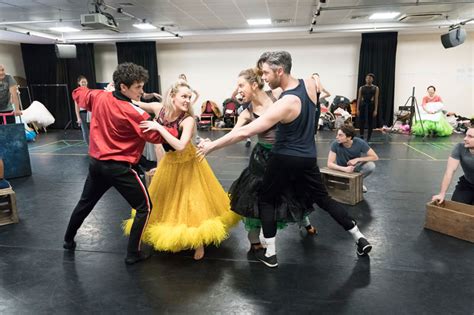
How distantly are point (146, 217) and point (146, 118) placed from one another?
0.73 metres

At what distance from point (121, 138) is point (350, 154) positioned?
2604 mm

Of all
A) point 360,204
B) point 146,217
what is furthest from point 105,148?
point 360,204

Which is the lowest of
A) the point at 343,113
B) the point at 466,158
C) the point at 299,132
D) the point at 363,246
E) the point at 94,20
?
the point at 363,246

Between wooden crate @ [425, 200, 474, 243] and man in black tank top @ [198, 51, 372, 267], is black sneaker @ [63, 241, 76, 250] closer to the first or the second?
man in black tank top @ [198, 51, 372, 267]

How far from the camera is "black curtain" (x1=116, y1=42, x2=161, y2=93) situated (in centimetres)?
1178

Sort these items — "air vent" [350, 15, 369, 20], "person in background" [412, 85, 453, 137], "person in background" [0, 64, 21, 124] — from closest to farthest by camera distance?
1. "person in background" [0, 64, 21, 124]
2. "air vent" [350, 15, 369, 20]
3. "person in background" [412, 85, 453, 137]

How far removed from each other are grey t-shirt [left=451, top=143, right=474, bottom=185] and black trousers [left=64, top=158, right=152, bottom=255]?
8.62 ft

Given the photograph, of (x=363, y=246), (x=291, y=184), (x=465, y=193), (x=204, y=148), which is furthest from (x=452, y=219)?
(x=204, y=148)

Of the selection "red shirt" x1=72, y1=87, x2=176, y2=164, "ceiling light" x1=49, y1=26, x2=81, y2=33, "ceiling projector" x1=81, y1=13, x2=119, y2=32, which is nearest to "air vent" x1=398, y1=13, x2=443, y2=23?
"ceiling projector" x1=81, y1=13, x2=119, y2=32

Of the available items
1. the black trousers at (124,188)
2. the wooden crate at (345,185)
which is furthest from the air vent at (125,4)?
the black trousers at (124,188)

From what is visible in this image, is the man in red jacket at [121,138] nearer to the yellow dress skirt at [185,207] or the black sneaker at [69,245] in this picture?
the yellow dress skirt at [185,207]

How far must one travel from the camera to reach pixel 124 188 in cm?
250

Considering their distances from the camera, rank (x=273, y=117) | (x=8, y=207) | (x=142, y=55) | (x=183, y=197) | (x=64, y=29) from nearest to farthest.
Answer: (x=273, y=117) → (x=183, y=197) → (x=8, y=207) → (x=64, y=29) → (x=142, y=55)

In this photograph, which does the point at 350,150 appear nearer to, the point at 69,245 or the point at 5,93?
the point at 69,245
